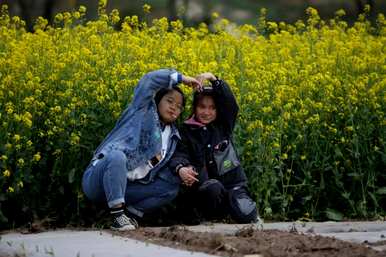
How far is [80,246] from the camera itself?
5.68 meters

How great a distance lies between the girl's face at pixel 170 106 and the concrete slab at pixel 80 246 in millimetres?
1041

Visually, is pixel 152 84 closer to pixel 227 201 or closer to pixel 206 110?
pixel 206 110

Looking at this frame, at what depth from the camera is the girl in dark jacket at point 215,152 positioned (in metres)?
6.97

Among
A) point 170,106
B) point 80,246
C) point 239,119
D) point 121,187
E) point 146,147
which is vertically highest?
point 170,106

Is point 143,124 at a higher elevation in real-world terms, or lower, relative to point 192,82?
lower

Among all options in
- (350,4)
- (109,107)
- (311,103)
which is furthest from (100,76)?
(350,4)

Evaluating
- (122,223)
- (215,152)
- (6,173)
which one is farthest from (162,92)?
(6,173)

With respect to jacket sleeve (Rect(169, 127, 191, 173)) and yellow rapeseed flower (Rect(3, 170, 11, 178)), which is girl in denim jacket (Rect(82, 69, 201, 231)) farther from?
yellow rapeseed flower (Rect(3, 170, 11, 178))

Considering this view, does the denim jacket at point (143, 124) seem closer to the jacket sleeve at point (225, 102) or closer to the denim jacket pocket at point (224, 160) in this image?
the jacket sleeve at point (225, 102)

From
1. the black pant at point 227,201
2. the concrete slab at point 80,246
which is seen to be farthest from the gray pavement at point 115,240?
the black pant at point 227,201

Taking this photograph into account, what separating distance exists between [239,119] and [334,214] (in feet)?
3.54

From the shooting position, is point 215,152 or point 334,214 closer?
point 215,152

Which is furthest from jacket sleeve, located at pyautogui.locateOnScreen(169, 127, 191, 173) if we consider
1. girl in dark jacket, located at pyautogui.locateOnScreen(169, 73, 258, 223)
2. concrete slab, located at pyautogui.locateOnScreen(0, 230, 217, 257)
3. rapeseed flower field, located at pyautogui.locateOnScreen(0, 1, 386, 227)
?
concrete slab, located at pyautogui.locateOnScreen(0, 230, 217, 257)

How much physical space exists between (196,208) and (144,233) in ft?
3.41
